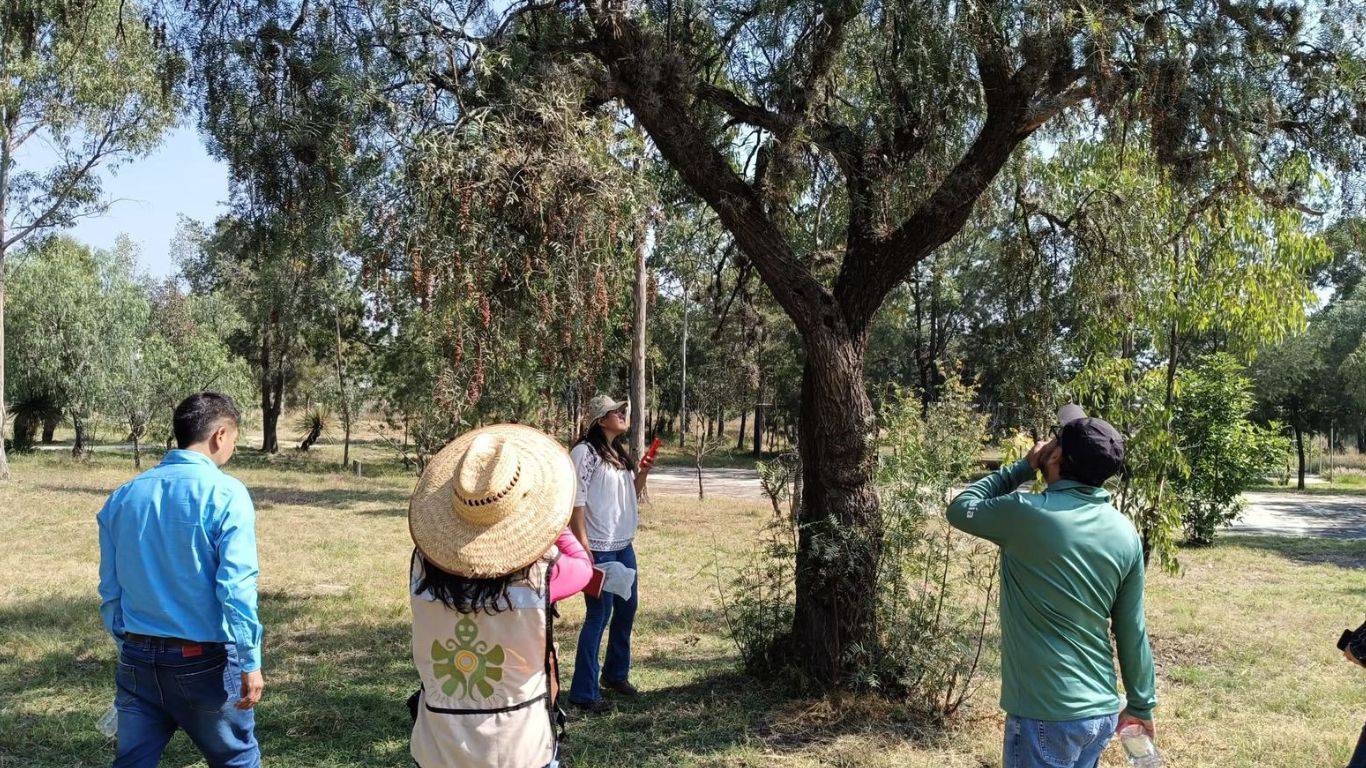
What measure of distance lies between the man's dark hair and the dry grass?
2.28 meters

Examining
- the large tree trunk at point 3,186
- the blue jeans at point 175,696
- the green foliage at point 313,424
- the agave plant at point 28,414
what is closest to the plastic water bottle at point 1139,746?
the blue jeans at point 175,696

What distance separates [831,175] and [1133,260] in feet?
8.41

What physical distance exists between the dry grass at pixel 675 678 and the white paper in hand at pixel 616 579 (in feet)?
2.48

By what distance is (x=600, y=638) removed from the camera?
5.62 metres

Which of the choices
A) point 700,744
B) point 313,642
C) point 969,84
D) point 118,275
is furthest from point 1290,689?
point 118,275

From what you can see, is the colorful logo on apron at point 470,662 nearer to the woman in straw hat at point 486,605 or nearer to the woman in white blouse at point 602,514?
the woman in straw hat at point 486,605

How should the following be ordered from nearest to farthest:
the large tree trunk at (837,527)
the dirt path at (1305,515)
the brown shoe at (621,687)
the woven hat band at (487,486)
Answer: the woven hat band at (487,486) < the large tree trunk at (837,527) < the brown shoe at (621,687) < the dirt path at (1305,515)

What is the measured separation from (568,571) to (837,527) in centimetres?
308

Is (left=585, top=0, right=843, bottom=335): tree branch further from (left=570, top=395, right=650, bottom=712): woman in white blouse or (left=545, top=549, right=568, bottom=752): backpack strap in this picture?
(left=545, top=549, right=568, bottom=752): backpack strap

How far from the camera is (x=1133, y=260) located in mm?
7812

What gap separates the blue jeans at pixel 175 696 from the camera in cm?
333

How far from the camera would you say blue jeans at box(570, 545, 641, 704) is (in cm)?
564

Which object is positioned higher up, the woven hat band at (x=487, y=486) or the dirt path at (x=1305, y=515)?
the woven hat band at (x=487, y=486)

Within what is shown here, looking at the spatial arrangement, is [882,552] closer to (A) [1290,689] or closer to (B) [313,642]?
(A) [1290,689]
